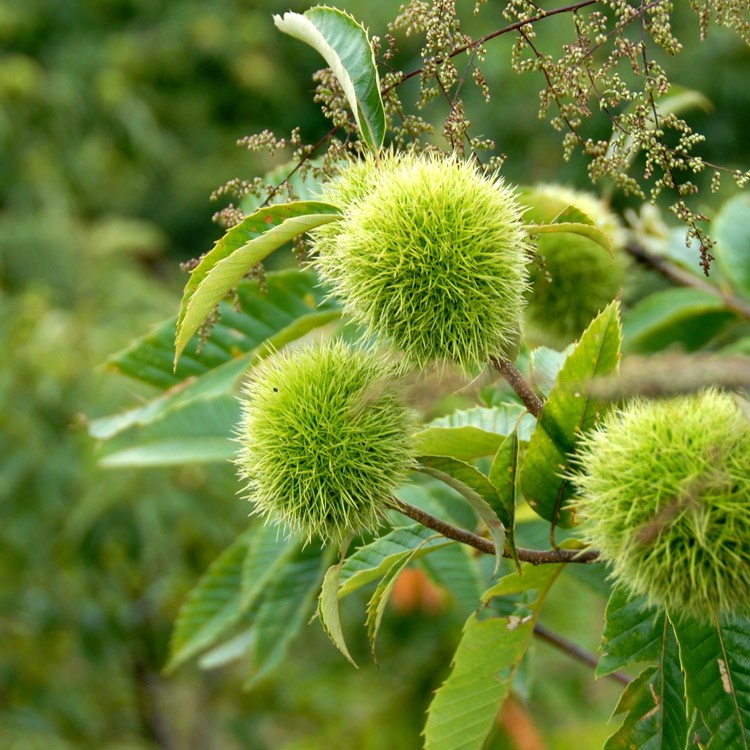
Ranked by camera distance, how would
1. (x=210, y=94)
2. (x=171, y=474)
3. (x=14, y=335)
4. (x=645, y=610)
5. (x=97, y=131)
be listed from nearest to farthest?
1. (x=645, y=610)
2. (x=171, y=474)
3. (x=14, y=335)
4. (x=97, y=131)
5. (x=210, y=94)

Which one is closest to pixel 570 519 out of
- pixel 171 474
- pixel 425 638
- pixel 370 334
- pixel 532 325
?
pixel 370 334

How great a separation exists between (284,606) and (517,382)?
0.67 metres

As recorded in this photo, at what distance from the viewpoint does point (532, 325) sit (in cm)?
126

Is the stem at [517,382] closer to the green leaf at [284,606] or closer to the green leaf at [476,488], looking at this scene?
the green leaf at [476,488]

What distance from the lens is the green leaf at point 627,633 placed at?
834mm

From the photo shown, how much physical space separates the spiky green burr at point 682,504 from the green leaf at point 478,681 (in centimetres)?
23

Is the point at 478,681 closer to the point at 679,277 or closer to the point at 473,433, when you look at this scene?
the point at 473,433

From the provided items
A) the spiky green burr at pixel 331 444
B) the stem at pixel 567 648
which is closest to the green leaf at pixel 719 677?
the spiky green burr at pixel 331 444

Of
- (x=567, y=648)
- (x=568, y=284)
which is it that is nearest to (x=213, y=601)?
(x=567, y=648)

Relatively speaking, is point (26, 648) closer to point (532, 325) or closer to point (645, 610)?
point (532, 325)

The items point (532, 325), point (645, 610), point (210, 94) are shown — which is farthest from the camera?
point (210, 94)

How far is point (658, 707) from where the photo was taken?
85 centimetres

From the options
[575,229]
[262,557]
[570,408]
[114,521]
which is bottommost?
[114,521]

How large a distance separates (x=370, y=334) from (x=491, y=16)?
5.99 meters
